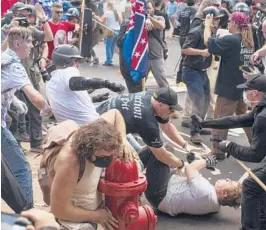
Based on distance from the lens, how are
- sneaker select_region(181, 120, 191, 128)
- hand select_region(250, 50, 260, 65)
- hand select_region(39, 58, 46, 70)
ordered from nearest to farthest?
hand select_region(250, 50, 260, 65)
hand select_region(39, 58, 46, 70)
sneaker select_region(181, 120, 191, 128)

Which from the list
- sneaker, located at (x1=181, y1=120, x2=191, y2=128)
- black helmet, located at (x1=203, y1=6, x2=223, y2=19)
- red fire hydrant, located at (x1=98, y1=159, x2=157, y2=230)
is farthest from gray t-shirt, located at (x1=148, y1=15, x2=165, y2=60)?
red fire hydrant, located at (x1=98, y1=159, x2=157, y2=230)

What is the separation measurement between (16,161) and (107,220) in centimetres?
105

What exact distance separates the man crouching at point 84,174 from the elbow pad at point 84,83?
112 centimetres

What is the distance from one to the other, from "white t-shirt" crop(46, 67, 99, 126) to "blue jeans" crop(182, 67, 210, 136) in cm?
273

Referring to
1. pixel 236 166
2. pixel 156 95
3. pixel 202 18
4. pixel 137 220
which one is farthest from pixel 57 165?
pixel 202 18

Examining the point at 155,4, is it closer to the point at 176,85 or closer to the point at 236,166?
the point at 176,85

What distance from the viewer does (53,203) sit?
4168 mm

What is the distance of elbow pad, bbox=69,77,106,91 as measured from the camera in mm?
5375

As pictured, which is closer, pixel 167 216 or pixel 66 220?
pixel 66 220

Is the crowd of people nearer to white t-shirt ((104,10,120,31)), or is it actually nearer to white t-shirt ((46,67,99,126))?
white t-shirt ((46,67,99,126))

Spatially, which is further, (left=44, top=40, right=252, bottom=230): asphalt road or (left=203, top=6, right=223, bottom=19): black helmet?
(left=203, top=6, right=223, bottom=19): black helmet

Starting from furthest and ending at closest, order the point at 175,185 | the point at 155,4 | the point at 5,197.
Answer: the point at 155,4, the point at 175,185, the point at 5,197

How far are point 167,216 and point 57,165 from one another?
6.34 ft

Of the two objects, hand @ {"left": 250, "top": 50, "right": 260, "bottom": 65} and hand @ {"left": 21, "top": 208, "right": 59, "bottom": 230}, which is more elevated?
hand @ {"left": 21, "top": 208, "right": 59, "bottom": 230}
